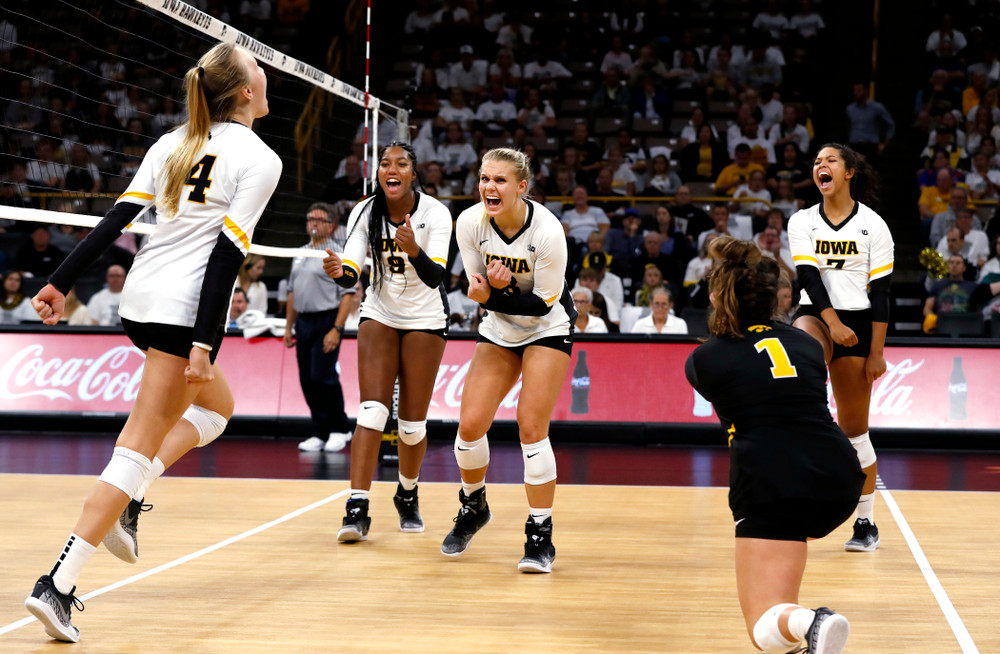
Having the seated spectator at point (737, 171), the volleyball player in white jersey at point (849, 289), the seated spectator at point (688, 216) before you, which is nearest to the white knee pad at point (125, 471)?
the volleyball player in white jersey at point (849, 289)

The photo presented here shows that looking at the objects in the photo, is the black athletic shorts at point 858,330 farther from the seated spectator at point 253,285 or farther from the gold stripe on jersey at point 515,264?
the seated spectator at point 253,285

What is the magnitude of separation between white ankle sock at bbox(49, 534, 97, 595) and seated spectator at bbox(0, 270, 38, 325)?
8.57 metres

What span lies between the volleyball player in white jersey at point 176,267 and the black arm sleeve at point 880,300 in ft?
10.8

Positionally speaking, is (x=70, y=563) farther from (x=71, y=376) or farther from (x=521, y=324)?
(x=71, y=376)

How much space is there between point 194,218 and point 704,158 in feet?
38.0

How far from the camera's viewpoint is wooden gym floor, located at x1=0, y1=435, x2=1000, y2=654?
3.88 meters

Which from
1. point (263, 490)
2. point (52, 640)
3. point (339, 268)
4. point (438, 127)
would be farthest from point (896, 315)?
point (52, 640)

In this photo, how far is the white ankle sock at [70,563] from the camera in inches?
143

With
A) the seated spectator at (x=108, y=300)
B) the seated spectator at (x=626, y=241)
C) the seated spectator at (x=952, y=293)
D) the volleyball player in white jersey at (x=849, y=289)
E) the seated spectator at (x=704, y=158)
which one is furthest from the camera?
the seated spectator at (x=704, y=158)

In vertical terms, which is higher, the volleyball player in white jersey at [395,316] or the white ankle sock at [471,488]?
the volleyball player in white jersey at [395,316]

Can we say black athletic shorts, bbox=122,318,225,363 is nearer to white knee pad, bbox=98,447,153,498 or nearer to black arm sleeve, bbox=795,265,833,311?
white knee pad, bbox=98,447,153,498

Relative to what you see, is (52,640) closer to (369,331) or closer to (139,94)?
(369,331)

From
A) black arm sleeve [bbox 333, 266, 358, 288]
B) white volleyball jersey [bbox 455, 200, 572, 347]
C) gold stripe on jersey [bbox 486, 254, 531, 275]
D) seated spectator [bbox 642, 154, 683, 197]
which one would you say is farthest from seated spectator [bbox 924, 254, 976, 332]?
black arm sleeve [bbox 333, 266, 358, 288]

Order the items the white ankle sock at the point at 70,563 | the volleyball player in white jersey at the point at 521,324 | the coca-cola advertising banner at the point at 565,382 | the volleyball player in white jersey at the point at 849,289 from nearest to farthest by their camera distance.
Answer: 1. the white ankle sock at the point at 70,563
2. the volleyball player in white jersey at the point at 521,324
3. the volleyball player in white jersey at the point at 849,289
4. the coca-cola advertising banner at the point at 565,382
